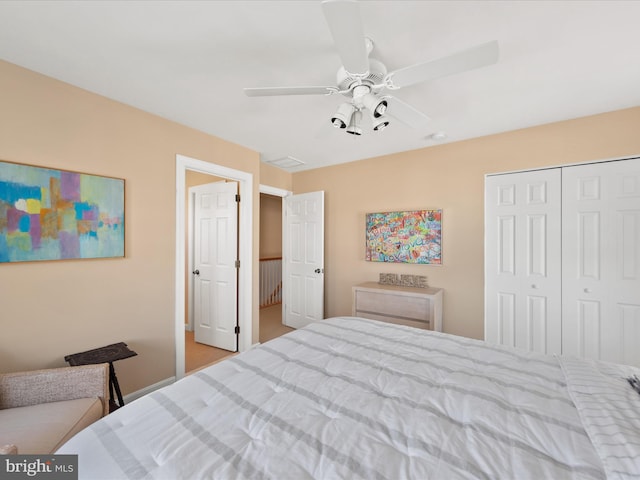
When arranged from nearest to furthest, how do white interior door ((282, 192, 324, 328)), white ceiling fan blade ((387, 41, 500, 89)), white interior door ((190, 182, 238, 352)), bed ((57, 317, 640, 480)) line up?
bed ((57, 317, 640, 480))
white ceiling fan blade ((387, 41, 500, 89))
white interior door ((190, 182, 238, 352))
white interior door ((282, 192, 324, 328))

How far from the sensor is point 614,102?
2137 mm

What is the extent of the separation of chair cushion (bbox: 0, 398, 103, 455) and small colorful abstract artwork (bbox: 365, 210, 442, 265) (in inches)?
116

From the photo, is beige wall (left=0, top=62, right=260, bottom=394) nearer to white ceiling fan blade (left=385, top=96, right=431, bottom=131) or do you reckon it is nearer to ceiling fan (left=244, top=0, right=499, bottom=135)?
ceiling fan (left=244, top=0, right=499, bottom=135)

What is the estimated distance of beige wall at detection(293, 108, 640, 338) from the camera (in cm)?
239


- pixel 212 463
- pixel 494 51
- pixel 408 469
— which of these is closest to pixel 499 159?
pixel 494 51

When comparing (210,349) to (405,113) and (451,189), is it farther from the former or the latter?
(451,189)

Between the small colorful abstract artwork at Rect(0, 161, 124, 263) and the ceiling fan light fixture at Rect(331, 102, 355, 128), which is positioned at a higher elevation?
the ceiling fan light fixture at Rect(331, 102, 355, 128)

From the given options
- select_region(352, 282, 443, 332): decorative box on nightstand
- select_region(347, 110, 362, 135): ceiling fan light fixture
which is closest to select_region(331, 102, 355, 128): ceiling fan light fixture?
select_region(347, 110, 362, 135): ceiling fan light fixture

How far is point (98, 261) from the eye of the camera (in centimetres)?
203

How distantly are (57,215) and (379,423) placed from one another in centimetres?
232

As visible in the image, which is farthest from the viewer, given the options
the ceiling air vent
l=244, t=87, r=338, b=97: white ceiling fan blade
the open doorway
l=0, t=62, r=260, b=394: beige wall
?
the open doorway

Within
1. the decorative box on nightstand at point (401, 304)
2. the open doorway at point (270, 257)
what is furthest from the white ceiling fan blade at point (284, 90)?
the open doorway at point (270, 257)

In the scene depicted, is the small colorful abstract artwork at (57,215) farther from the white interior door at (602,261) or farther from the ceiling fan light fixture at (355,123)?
the white interior door at (602,261)

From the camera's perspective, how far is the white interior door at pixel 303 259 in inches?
151
